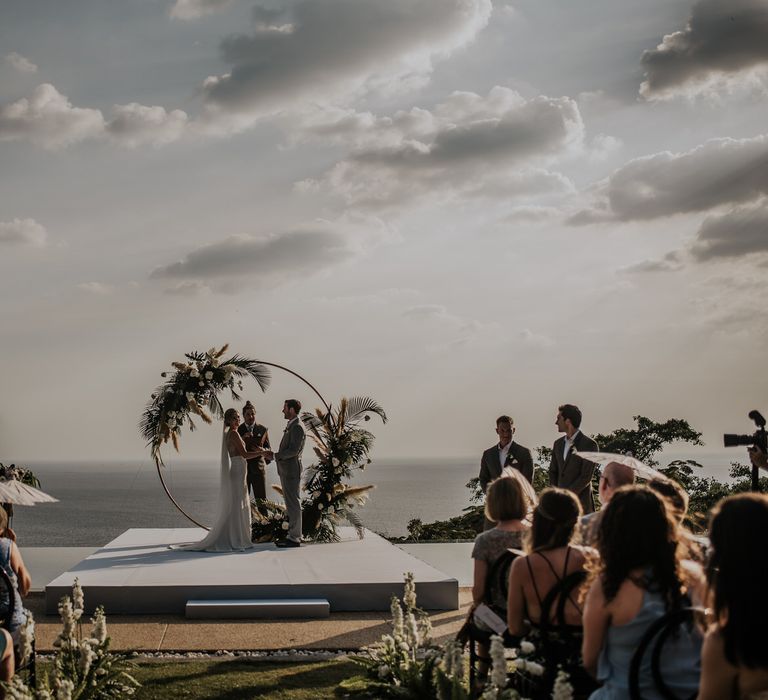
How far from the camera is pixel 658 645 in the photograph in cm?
338

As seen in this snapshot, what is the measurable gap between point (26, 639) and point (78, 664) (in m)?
0.68

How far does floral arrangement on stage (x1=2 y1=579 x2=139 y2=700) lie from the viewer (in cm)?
495

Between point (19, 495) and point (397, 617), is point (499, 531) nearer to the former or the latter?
point (397, 617)

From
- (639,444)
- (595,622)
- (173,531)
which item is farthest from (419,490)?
(595,622)

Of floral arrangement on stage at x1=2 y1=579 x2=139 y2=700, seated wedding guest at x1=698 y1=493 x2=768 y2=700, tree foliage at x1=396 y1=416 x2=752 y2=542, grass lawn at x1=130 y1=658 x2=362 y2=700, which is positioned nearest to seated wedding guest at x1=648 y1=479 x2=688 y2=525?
seated wedding guest at x1=698 y1=493 x2=768 y2=700

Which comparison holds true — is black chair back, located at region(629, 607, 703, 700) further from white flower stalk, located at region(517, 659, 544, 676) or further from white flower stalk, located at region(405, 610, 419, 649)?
white flower stalk, located at region(405, 610, 419, 649)

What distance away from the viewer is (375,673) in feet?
19.4

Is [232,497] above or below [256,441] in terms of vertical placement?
below

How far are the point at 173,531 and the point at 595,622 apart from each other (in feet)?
39.3

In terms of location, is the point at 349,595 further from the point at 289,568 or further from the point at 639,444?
the point at 639,444

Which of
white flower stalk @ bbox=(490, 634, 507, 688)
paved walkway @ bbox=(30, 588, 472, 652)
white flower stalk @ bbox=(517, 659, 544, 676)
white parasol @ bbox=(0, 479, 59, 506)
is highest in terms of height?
white parasol @ bbox=(0, 479, 59, 506)

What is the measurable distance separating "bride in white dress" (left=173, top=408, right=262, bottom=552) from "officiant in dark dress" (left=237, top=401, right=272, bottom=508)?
3.95 feet

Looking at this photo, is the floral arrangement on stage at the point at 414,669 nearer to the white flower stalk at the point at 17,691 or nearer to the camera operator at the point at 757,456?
the white flower stalk at the point at 17,691

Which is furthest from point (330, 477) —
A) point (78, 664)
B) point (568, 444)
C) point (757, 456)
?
point (78, 664)
